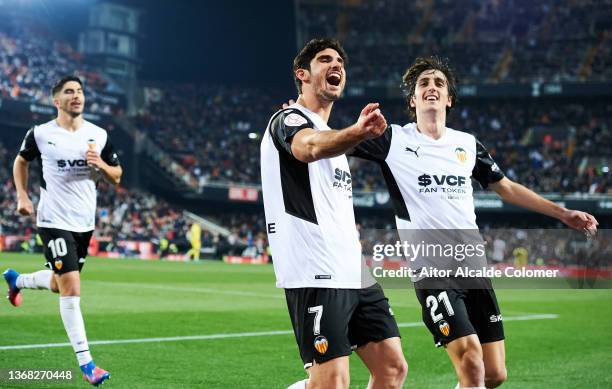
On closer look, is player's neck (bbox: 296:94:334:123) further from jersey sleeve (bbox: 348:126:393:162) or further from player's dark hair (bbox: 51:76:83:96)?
player's dark hair (bbox: 51:76:83:96)

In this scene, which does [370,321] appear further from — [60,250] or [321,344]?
[60,250]

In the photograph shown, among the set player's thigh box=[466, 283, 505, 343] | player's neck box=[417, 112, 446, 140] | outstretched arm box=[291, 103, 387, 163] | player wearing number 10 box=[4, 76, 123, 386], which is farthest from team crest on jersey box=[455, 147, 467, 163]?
player wearing number 10 box=[4, 76, 123, 386]

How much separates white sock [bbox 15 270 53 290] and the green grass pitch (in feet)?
2.39

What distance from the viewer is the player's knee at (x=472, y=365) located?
575cm

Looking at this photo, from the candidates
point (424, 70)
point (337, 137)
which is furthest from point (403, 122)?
point (337, 137)

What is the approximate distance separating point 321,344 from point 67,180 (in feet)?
16.1

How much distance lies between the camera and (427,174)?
20.6ft

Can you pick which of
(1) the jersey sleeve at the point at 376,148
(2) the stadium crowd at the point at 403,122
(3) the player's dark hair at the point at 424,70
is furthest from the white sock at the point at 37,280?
(2) the stadium crowd at the point at 403,122

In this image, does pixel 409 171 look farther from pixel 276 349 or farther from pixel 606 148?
pixel 606 148

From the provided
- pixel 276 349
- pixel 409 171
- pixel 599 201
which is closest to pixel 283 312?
pixel 276 349

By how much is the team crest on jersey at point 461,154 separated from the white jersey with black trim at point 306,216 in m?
1.94

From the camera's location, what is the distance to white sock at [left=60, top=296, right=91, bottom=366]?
25.9 ft

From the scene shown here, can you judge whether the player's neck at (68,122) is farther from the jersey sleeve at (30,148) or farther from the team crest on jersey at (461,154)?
the team crest on jersey at (461,154)

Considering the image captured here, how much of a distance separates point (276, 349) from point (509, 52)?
1733 inches
